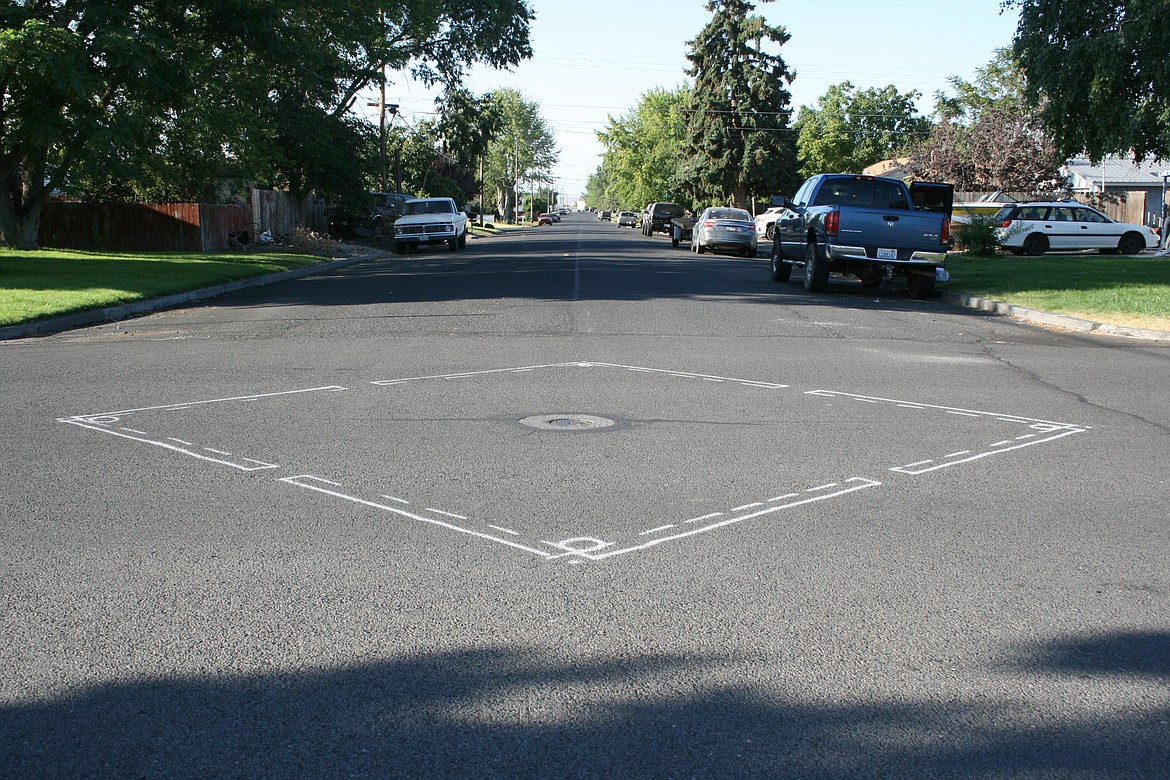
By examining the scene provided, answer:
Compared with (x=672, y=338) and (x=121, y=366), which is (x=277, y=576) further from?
(x=672, y=338)

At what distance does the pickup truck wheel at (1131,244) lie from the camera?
3412 cm

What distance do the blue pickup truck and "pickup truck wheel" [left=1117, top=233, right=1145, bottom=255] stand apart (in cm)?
1549

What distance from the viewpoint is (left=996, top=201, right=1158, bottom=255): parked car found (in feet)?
109

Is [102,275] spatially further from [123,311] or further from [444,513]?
[444,513]

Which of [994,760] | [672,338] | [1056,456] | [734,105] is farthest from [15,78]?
[734,105]

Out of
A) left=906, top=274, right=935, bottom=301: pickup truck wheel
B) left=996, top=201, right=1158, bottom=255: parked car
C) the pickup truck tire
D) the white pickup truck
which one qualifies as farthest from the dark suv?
left=906, top=274, right=935, bottom=301: pickup truck wheel

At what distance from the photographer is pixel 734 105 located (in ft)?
209

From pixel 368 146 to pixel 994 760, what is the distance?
44.3 m

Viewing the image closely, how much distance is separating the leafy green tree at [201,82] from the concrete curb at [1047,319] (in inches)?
587

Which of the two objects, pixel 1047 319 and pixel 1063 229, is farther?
pixel 1063 229

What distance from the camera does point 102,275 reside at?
2095 cm

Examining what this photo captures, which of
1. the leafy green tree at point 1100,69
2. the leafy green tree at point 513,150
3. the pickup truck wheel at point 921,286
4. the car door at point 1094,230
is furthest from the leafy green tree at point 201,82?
the leafy green tree at point 513,150

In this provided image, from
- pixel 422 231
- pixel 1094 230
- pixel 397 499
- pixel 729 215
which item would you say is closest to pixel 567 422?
pixel 397 499

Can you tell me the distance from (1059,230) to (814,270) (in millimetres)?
17201
